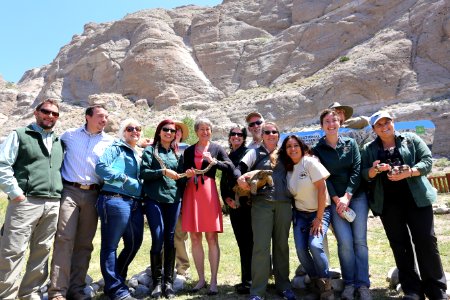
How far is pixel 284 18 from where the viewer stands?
60.4 meters

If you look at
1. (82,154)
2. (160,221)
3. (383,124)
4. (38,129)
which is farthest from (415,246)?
(38,129)

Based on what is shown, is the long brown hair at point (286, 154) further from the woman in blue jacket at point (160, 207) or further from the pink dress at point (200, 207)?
the woman in blue jacket at point (160, 207)

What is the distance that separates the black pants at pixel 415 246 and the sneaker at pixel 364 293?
Answer: 0.42m

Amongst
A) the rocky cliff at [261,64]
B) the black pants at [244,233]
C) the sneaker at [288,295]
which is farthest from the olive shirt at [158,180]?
the rocky cliff at [261,64]

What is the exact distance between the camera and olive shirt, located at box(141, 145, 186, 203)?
5.09 m

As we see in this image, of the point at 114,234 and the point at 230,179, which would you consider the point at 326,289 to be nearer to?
the point at 230,179

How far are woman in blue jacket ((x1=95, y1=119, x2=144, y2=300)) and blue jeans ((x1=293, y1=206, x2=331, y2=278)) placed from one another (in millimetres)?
1996

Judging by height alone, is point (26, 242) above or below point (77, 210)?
below

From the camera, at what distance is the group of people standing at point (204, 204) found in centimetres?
456

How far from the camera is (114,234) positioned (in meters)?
4.83

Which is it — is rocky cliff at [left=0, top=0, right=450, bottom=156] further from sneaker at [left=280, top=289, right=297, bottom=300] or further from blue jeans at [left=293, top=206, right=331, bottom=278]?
sneaker at [left=280, top=289, right=297, bottom=300]

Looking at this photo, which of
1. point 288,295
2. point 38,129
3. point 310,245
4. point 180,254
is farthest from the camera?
→ point 180,254

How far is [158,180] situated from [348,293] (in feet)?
8.83

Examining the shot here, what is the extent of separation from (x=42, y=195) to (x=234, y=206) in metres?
2.35
